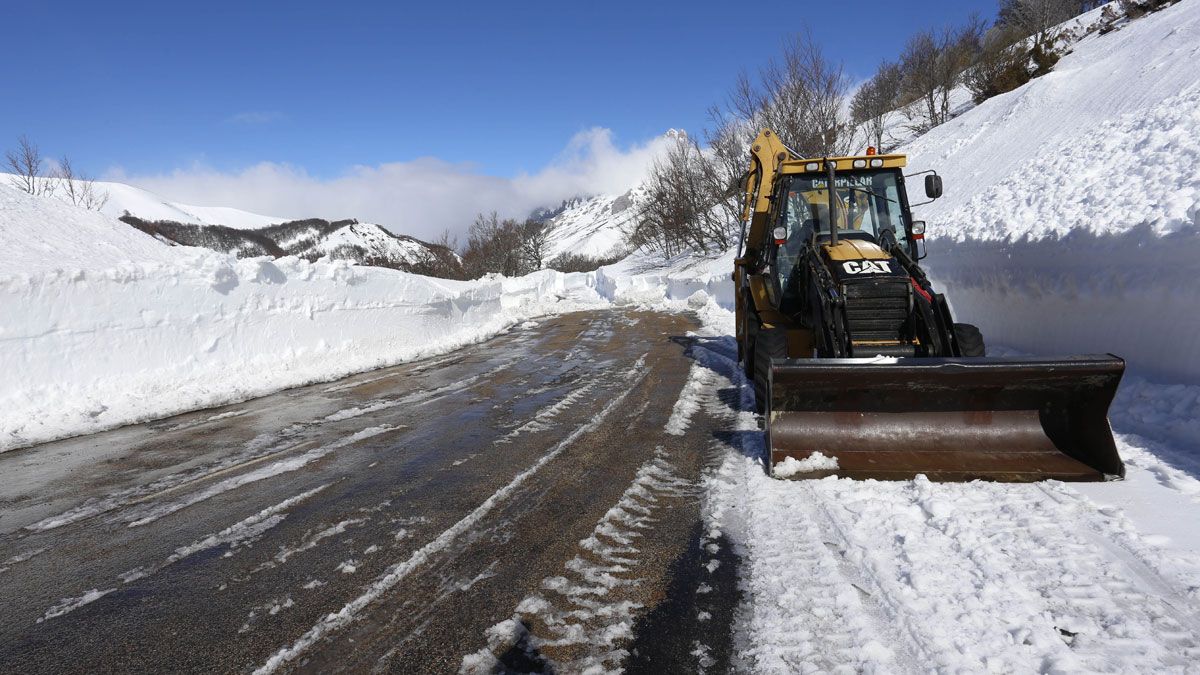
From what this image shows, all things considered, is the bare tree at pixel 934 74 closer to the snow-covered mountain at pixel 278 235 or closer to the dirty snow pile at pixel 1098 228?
the dirty snow pile at pixel 1098 228

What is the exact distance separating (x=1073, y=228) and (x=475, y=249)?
3869 centimetres

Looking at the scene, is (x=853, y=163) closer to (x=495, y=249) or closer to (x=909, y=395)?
(x=909, y=395)

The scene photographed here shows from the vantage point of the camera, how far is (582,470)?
467cm

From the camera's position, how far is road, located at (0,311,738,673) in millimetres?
2547

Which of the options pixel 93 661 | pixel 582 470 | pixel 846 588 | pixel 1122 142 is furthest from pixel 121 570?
pixel 1122 142

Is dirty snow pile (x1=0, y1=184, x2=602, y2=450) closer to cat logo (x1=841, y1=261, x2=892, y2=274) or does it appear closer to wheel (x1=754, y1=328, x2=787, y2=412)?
wheel (x1=754, y1=328, x2=787, y2=412)

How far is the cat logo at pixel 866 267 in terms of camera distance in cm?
527

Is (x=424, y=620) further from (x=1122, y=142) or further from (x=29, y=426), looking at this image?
(x=1122, y=142)

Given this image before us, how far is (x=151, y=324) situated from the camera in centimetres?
826

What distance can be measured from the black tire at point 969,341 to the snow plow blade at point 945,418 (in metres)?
1.00

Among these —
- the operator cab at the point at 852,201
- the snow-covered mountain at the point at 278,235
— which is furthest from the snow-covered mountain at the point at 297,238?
the operator cab at the point at 852,201

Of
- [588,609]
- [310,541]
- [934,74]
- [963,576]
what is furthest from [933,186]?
[934,74]

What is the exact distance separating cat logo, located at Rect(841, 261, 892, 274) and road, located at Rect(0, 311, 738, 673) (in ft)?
6.21

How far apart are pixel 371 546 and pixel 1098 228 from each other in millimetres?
7211
